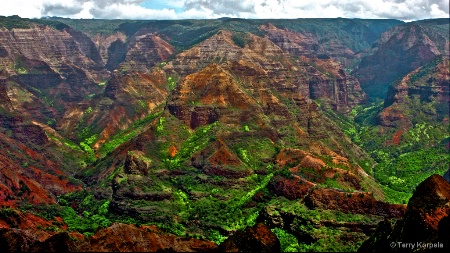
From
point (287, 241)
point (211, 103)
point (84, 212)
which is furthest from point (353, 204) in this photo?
point (211, 103)

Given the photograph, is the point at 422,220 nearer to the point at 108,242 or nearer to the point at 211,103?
the point at 108,242

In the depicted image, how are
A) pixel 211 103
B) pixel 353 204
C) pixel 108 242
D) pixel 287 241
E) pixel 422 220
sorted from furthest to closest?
pixel 211 103
pixel 353 204
pixel 287 241
pixel 108 242
pixel 422 220

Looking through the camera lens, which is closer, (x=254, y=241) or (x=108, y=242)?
(x=108, y=242)

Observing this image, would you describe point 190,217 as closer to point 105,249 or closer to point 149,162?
point 149,162

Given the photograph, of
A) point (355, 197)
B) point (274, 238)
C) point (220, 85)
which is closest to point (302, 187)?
point (355, 197)

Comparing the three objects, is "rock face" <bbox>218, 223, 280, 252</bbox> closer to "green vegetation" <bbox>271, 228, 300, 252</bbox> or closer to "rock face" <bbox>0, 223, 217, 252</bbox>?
"rock face" <bbox>0, 223, 217, 252</bbox>

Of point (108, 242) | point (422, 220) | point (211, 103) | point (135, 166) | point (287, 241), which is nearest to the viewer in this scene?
point (422, 220)
